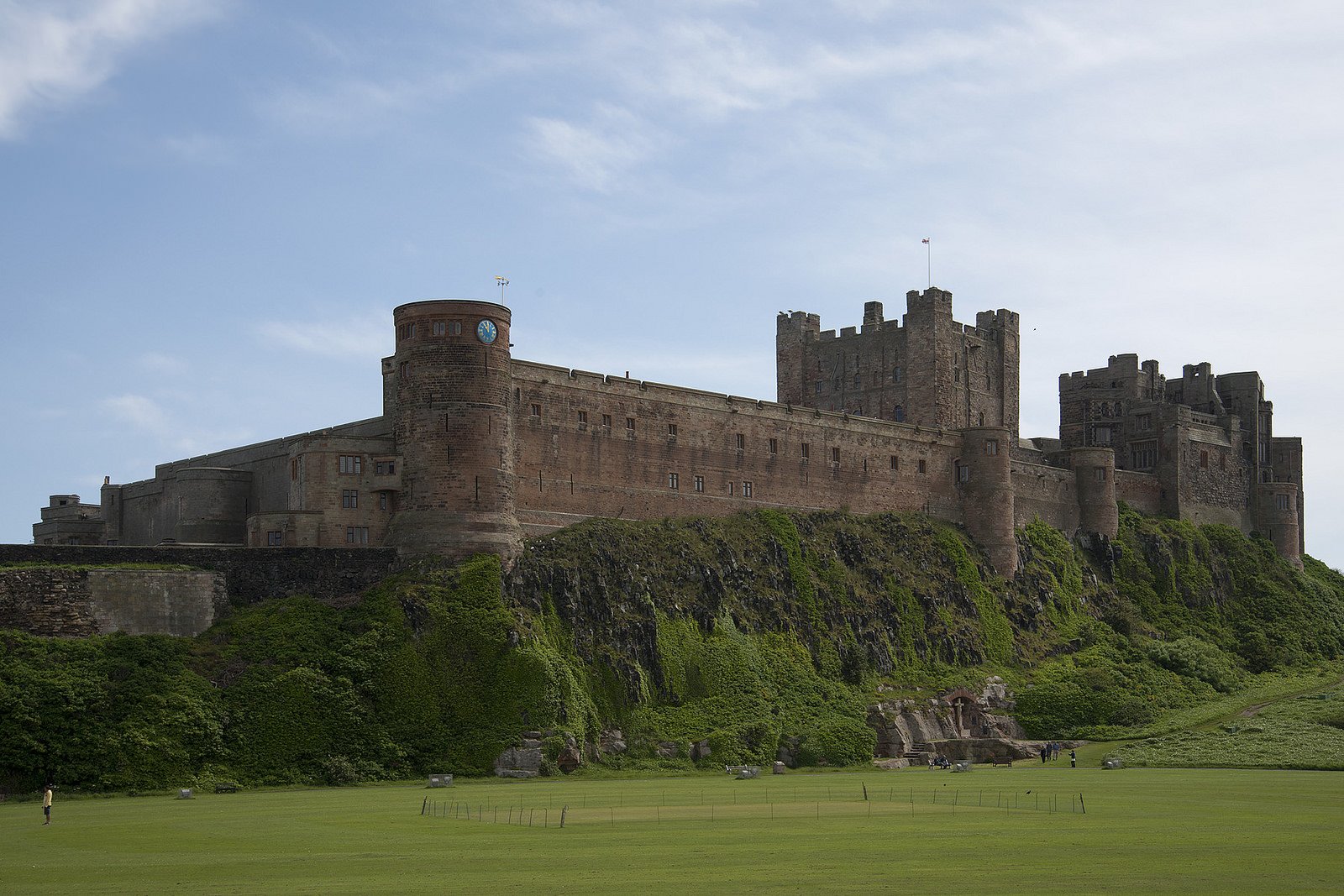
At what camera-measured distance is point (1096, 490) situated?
11719 cm

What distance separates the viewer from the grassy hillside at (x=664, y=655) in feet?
221

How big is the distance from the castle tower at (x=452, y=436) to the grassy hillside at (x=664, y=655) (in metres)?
1.97

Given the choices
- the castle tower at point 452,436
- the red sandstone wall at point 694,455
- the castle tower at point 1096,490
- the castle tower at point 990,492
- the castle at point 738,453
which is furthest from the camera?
the castle tower at point 1096,490

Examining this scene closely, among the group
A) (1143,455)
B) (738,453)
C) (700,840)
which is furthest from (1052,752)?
(1143,455)

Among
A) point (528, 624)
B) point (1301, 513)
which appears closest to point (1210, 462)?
point (1301, 513)

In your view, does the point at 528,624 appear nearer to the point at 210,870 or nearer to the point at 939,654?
the point at 939,654

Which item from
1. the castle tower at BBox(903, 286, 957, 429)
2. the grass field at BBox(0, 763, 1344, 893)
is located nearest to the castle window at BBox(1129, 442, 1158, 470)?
the castle tower at BBox(903, 286, 957, 429)

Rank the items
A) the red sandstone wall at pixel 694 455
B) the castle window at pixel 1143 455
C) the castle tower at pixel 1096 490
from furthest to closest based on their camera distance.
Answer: the castle window at pixel 1143 455
the castle tower at pixel 1096 490
the red sandstone wall at pixel 694 455

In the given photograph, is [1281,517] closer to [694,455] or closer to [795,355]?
[795,355]

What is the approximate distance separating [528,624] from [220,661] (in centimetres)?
1424

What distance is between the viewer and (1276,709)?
9381 cm

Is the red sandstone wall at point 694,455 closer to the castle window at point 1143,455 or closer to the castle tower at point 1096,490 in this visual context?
the castle tower at point 1096,490

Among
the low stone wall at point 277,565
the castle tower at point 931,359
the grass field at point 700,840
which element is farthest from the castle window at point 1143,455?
the low stone wall at point 277,565

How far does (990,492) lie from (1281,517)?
1330 inches
